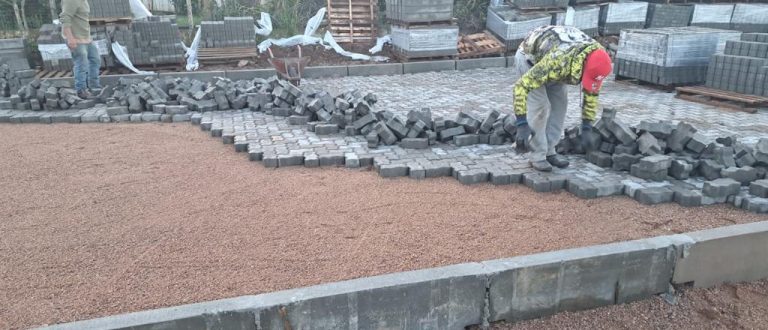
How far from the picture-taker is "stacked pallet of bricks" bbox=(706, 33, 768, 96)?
8.81 metres

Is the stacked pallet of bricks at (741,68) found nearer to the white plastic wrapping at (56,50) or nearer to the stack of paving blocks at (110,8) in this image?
the stack of paving blocks at (110,8)

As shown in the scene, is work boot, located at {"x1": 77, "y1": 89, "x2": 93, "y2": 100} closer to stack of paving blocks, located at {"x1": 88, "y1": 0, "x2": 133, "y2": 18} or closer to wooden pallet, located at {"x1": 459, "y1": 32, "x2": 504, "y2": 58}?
stack of paving blocks, located at {"x1": 88, "y1": 0, "x2": 133, "y2": 18}

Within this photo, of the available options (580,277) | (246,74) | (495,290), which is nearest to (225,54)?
(246,74)

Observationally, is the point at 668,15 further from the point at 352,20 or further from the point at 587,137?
the point at 587,137

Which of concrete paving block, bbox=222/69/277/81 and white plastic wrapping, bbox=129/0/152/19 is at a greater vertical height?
white plastic wrapping, bbox=129/0/152/19

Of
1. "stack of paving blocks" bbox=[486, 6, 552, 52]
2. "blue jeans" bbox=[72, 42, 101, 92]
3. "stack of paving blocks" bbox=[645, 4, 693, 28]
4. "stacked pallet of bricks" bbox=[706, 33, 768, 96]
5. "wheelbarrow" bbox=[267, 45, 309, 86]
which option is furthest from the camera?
"stack of paving blocks" bbox=[645, 4, 693, 28]

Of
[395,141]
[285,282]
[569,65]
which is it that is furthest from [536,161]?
[285,282]

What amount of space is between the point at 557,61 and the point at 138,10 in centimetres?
1110

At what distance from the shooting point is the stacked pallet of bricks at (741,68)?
28.9 ft

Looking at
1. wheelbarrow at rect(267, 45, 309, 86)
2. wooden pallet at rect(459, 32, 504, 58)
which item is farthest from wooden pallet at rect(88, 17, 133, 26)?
wooden pallet at rect(459, 32, 504, 58)

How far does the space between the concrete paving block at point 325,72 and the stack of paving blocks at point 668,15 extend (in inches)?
382

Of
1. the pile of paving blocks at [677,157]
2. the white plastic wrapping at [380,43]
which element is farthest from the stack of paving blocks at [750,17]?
the pile of paving blocks at [677,157]

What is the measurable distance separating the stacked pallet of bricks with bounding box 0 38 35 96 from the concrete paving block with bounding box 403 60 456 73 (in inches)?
327

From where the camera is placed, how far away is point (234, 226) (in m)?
4.53
